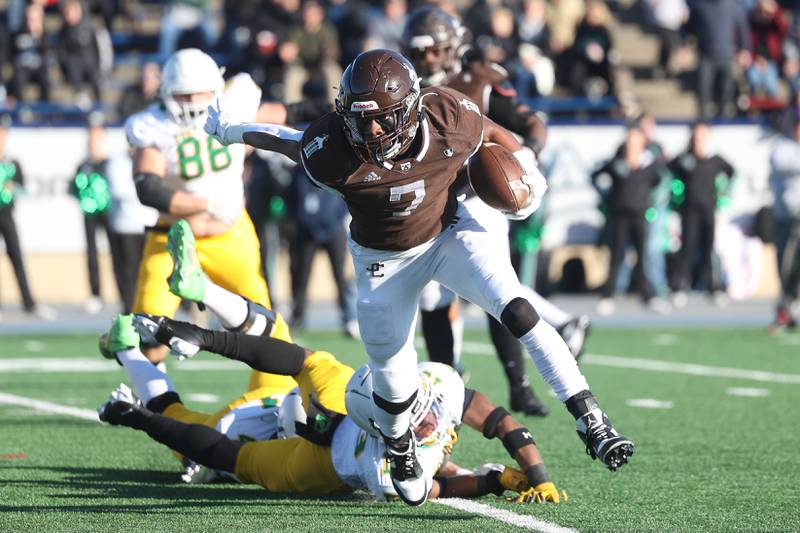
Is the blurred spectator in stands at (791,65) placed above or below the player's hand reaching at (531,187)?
below

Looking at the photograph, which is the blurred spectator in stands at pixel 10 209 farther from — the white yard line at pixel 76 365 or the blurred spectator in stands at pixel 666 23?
the blurred spectator in stands at pixel 666 23

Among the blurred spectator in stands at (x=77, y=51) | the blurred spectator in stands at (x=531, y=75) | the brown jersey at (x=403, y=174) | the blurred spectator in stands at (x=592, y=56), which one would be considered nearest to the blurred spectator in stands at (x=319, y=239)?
the blurred spectator in stands at (x=531, y=75)

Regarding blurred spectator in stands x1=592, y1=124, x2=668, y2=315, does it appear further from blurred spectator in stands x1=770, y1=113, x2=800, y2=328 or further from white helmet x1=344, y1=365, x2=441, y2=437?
white helmet x1=344, y1=365, x2=441, y2=437

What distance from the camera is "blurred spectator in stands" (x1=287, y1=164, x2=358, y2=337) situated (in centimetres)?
1316

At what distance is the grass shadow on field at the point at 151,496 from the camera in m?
5.16

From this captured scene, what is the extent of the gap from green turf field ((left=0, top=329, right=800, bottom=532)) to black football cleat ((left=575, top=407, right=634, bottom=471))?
0.21m

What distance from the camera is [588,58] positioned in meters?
17.5

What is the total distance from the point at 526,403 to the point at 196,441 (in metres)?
2.68

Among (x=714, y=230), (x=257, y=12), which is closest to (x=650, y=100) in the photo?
(x=714, y=230)

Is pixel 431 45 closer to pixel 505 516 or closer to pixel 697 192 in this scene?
pixel 505 516

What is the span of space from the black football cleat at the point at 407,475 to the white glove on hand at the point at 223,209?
2341mm

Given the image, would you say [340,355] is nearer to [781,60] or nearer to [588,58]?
[588,58]

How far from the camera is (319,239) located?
43.8 feet

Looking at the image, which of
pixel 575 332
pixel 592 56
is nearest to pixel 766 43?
pixel 592 56
